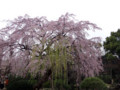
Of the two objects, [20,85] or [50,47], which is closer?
[50,47]

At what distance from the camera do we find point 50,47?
795 cm

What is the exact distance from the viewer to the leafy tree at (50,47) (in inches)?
313

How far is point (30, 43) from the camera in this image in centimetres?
949

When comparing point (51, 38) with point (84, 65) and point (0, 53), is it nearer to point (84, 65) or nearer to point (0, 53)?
point (84, 65)

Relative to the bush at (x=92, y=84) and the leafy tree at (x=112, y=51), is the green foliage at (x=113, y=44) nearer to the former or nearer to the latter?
the leafy tree at (x=112, y=51)

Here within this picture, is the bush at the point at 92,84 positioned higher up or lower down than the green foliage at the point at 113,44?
lower down

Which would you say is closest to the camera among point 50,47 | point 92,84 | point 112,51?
point 50,47

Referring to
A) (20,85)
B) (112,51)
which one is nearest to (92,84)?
(20,85)

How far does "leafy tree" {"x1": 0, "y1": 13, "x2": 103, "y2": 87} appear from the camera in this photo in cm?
795

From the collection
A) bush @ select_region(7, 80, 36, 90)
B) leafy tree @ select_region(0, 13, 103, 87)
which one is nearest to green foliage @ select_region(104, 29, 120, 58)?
leafy tree @ select_region(0, 13, 103, 87)

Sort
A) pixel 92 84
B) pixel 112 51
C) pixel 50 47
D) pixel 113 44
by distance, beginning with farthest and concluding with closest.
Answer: pixel 112 51
pixel 113 44
pixel 92 84
pixel 50 47

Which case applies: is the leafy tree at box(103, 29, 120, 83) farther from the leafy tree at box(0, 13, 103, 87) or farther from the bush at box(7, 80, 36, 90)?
the bush at box(7, 80, 36, 90)

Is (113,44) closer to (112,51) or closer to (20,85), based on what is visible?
(112,51)

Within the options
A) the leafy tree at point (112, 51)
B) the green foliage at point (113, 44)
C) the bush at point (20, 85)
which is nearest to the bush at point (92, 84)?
the bush at point (20, 85)
